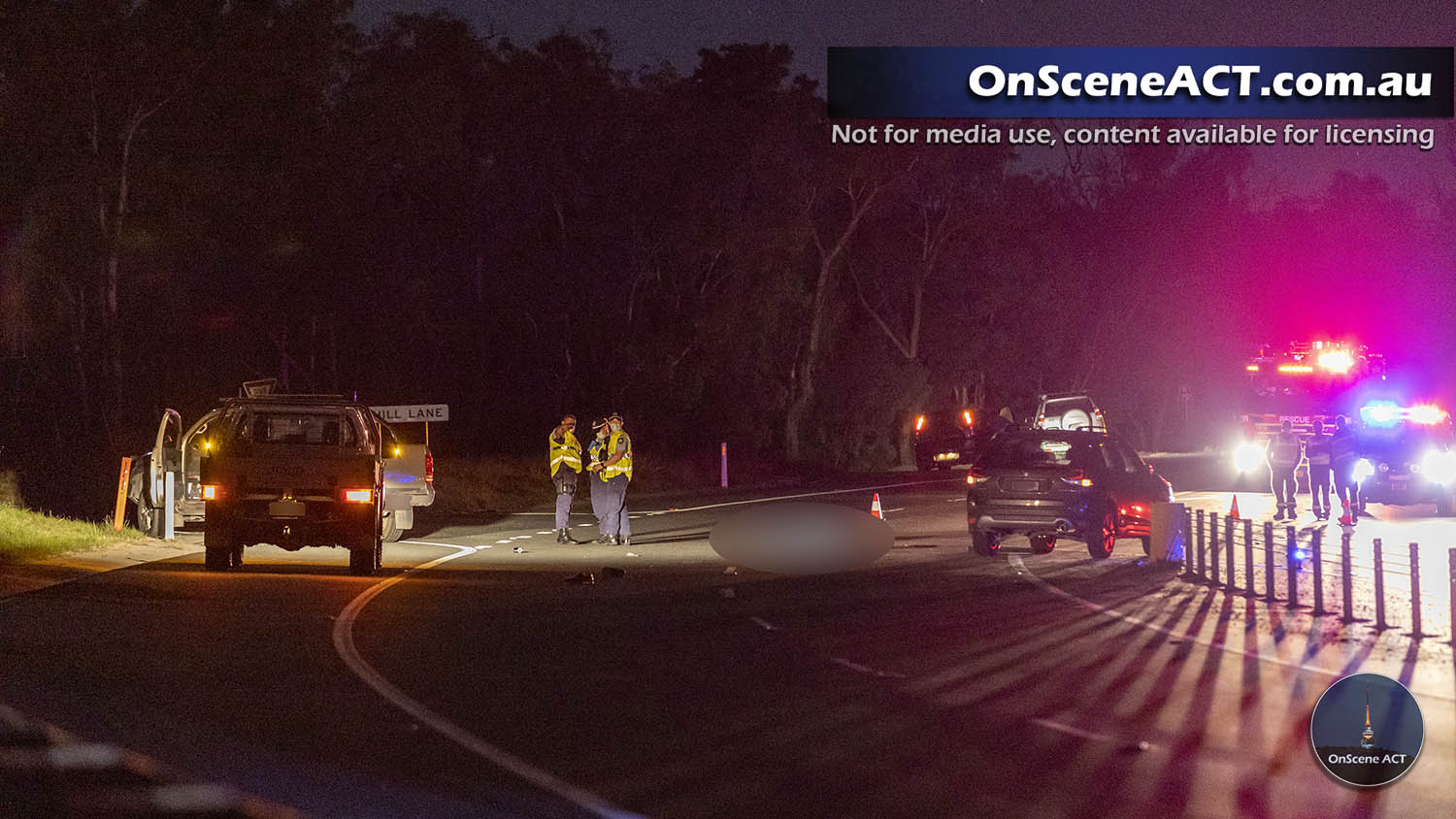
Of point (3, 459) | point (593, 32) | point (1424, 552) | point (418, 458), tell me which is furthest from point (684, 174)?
point (1424, 552)

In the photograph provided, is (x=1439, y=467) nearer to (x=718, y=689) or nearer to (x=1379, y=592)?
(x=1379, y=592)

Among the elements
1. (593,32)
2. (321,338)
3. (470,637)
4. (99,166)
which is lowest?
(470,637)

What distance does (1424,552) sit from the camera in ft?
76.8

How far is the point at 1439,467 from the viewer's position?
32.0 m

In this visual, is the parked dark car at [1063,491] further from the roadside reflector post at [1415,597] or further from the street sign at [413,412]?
the street sign at [413,412]

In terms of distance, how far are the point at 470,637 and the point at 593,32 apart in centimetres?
4781

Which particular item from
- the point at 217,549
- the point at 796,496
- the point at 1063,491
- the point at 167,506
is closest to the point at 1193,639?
the point at 1063,491

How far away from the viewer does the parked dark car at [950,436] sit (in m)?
48.5

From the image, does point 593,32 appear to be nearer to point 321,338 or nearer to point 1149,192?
point 321,338

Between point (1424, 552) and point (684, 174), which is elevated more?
point (684, 174)

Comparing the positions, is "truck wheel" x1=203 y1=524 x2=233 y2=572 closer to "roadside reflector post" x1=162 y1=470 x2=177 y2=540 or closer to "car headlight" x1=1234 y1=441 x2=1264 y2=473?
"roadside reflector post" x1=162 y1=470 x2=177 y2=540

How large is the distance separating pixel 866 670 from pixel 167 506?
51.8 feet

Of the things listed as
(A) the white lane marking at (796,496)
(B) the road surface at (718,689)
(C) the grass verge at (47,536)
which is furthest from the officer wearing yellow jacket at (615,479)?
(A) the white lane marking at (796,496)

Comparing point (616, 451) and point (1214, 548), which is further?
point (616, 451)
